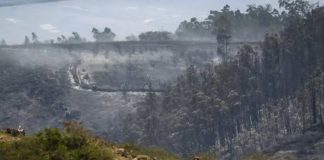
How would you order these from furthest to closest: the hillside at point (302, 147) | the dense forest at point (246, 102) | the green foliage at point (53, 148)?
the dense forest at point (246, 102) → the hillside at point (302, 147) → the green foliage at point (53, 148)

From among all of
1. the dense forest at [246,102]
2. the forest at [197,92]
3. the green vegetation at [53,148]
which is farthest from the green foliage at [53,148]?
the dense forest at [246,102]

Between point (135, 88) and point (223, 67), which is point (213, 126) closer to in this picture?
point (223, 67)

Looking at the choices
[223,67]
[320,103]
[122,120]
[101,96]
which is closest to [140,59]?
[101,96]

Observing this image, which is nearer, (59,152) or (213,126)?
(59,152)

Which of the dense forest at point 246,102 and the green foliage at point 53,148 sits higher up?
the green foliage at point 53,148

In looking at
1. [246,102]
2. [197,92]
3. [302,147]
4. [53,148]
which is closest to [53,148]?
[53,148]

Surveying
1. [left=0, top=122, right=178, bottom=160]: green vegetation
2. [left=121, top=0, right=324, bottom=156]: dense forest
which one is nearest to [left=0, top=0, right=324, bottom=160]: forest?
[left=121, top=0, right=324, bottom=156]: dense forest

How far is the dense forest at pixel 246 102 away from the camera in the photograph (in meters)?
103

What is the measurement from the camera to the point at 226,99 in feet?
360

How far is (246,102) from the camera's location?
114 meters

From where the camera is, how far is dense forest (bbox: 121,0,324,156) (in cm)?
10338

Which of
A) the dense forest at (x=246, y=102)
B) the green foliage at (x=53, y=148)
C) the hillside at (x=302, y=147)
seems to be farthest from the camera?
the dense forest at (x=246, y=102)

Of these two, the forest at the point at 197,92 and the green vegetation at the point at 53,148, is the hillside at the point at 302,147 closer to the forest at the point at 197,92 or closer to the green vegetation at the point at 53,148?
the forest at the point at 197,92

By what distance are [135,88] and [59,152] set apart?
122 m
